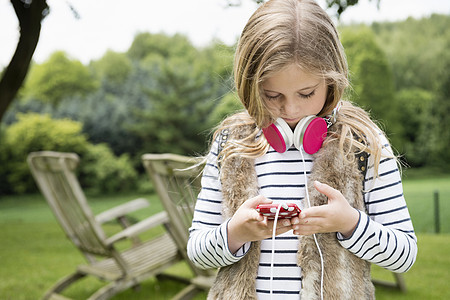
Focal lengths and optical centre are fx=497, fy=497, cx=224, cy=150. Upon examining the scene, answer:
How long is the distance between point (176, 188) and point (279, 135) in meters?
1.91

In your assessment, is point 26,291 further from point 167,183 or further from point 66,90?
point 66,90

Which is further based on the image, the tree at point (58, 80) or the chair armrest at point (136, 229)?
the tree at point (58, 80)

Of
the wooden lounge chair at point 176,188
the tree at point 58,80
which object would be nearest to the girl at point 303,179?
the wooden lounge chair at point 176,188

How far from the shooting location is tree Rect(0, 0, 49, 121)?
13.7ft

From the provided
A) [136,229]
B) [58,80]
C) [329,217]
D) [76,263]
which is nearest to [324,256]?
[329,217]

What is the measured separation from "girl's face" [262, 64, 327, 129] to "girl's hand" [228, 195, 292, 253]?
0.85 ft

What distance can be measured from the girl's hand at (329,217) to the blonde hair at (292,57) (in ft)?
0.56

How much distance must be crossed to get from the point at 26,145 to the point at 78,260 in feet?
25.2

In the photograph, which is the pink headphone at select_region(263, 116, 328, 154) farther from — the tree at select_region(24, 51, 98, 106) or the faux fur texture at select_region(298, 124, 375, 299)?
the tree at select_region(24, 51, 98, 106)

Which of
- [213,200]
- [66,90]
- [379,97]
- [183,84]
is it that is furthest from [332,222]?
[66,90]

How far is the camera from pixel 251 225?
3.97 feet

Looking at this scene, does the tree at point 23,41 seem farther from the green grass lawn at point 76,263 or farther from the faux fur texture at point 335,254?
the faux fur texture at point 335,254

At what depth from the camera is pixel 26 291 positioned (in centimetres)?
438

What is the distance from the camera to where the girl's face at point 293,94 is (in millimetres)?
1270
